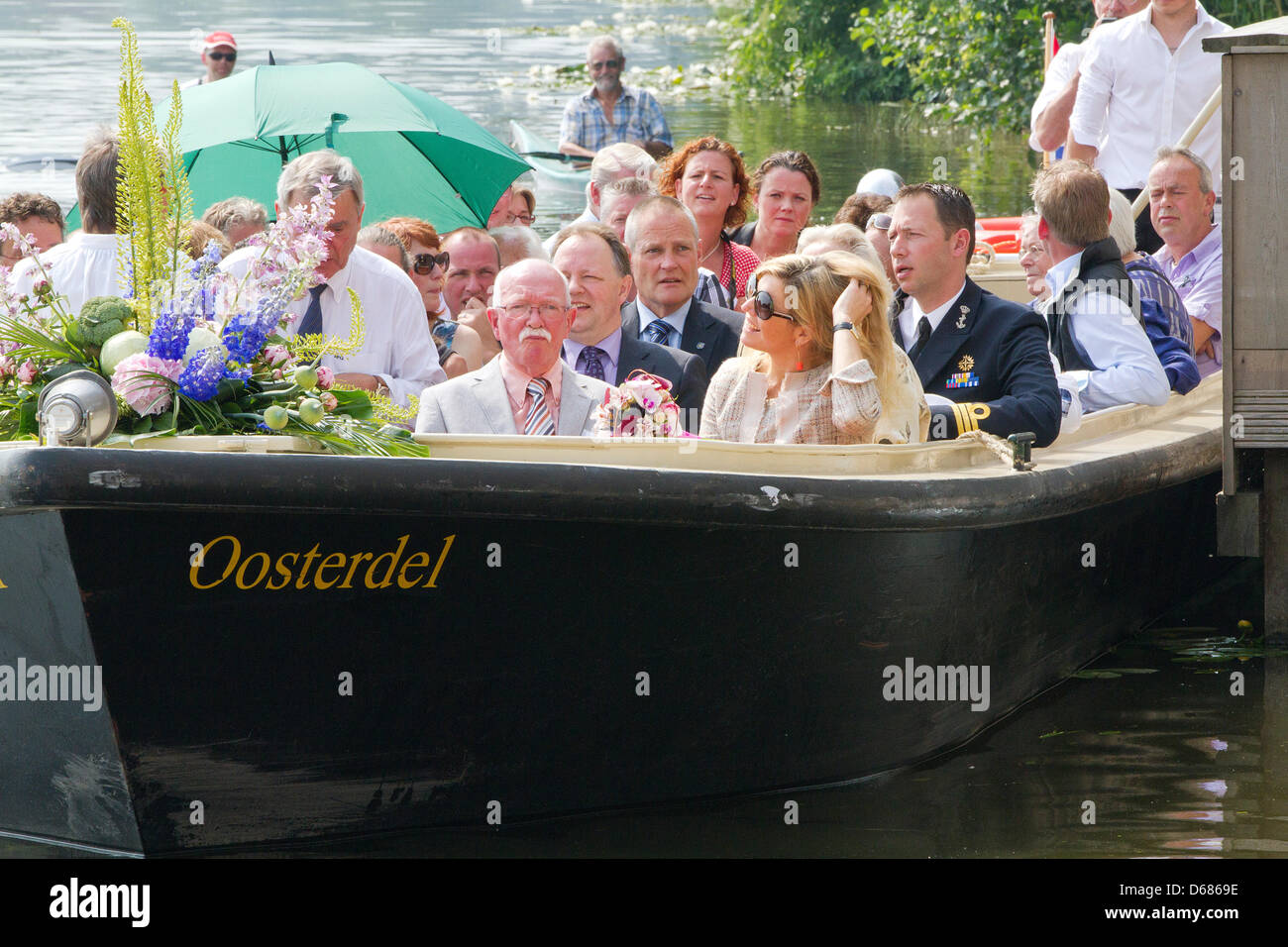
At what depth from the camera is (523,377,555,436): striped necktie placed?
4734mm

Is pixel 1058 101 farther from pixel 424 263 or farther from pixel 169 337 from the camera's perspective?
pixel 169 337

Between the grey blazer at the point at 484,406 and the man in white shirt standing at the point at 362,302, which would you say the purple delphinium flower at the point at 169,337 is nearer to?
the grey blazer at the point at 484,406

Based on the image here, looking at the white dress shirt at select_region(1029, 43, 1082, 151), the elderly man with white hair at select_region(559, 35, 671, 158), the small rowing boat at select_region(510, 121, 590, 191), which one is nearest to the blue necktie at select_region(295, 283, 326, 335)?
the white dress shirt at select_region(1029, 43, 1082, 151)

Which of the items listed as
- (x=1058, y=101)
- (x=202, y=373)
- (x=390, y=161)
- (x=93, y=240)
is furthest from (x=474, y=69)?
(x=202, y=373)

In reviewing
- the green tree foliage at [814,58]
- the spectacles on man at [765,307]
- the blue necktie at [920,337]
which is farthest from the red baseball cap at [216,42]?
the green tree foliage at [814,58]

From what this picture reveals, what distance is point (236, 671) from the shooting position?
13.5ft

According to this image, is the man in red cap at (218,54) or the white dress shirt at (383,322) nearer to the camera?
the white dress shirt at (383,322)

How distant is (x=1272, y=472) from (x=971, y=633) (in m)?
1.56

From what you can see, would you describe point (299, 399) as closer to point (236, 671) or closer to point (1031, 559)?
point (236, 671)

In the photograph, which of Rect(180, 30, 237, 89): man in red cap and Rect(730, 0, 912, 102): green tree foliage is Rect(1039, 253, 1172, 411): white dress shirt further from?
Rect(730, 0, 912, 102): green tree foliage

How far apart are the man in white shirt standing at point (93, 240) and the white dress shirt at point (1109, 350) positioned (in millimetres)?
2892

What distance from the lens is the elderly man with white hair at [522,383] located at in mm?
4691

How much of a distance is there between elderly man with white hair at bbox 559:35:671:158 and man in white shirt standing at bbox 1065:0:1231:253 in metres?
3.84

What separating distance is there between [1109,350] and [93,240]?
3.12m
